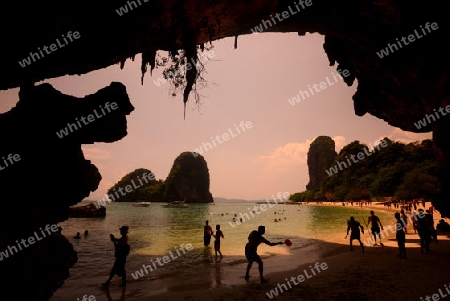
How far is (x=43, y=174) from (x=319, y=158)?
14913cm

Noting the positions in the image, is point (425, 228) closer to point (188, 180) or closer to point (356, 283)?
point (356, 283)

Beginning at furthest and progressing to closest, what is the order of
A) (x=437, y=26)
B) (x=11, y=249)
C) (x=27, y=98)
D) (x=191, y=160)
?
1. (x=191, y=160)
2. (x=437, y=26)
3. (x=27, y=98)
4. (x=11, y=249)

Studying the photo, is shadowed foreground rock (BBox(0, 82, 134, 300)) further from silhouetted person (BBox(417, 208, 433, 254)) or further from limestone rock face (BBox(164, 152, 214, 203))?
limestone rock face (BBox(164, 152, 214, 203))

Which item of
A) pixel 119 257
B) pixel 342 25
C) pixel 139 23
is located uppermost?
pixel 139 23

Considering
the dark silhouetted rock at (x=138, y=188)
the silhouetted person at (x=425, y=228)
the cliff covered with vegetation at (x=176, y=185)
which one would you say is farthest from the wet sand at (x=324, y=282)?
the dark silhouetted rock at (x=138, y=188)

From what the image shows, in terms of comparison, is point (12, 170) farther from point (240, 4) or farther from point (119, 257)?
point (240, 4)

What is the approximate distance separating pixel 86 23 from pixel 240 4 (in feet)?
17.3

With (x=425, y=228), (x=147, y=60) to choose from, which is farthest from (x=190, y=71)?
(x=425, y=228)

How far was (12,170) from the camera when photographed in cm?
673

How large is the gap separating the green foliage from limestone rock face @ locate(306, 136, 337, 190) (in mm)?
33701

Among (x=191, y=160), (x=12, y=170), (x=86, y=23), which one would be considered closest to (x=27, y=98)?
(x=12, y=170)

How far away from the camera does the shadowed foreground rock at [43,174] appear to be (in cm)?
557

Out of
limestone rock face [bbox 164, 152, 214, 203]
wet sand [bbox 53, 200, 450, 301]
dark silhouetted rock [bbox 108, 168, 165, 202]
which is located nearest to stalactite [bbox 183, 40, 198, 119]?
wet sand [bbox 53, 200, 450, 301]

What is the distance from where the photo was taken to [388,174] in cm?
6594
